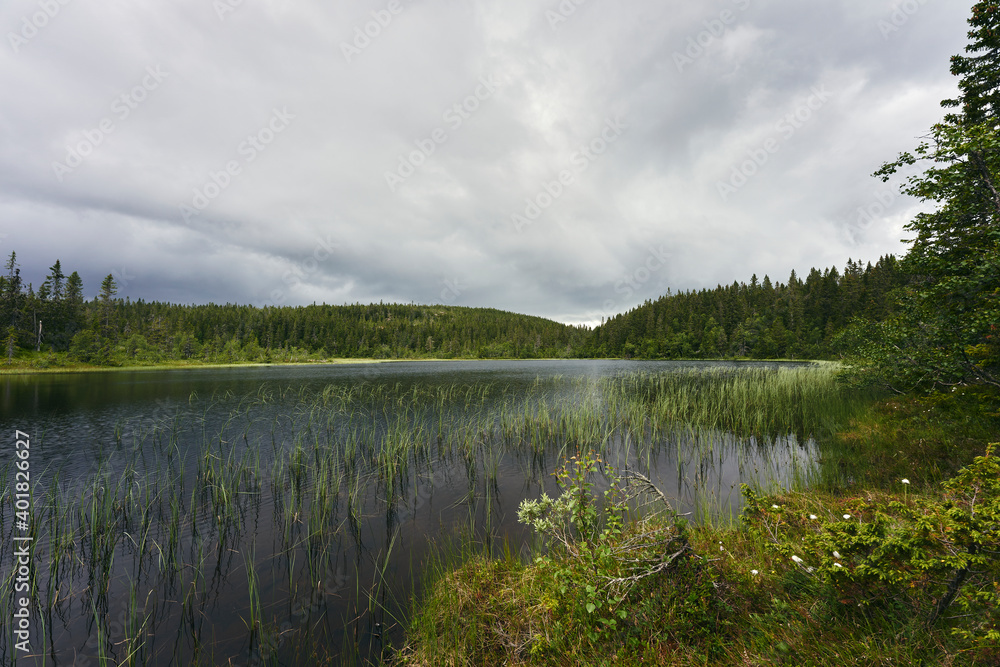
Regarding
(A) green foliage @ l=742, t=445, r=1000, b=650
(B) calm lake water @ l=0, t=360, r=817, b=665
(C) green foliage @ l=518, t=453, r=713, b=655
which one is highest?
(A) green foliage @ l=742, t=445, r=1000, b=650

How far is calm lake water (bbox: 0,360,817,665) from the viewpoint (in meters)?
5.14

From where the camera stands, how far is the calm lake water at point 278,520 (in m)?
5.14

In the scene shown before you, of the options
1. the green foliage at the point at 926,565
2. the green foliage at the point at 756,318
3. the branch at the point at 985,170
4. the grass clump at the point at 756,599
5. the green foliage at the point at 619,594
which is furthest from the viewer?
the green foliage at the point at 756,318

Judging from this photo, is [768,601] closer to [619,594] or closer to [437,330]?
[619,594]

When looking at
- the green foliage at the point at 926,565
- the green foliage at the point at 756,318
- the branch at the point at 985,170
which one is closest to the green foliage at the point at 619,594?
the green foliage at the point at 926,565

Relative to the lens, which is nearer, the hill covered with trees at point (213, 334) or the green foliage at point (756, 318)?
the hill covered with trees at point (213, 334)

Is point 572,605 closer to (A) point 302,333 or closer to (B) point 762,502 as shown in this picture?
(B) point 762,502

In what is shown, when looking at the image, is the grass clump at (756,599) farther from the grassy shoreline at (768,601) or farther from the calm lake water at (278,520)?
the calm lake water at (278,520)

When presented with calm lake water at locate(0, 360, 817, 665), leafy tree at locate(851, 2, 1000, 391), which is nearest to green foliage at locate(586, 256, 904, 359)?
leafy tree at locate(851, 2, 1000, 391)

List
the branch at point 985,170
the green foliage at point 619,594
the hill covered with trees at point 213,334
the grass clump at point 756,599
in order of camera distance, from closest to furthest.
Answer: the grass clump at point 756,599 → the green foliage at point 619,594 → the branch at point 985,170 → the hill covered with trees at point 213,334

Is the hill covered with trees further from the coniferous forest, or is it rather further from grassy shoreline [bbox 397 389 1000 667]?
grassy shoreline [bbox 397 389 1000 667]

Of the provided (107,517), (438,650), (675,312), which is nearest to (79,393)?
(107,517)

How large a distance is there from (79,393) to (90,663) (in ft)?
146

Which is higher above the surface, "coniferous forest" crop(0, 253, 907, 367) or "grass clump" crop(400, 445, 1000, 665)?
"coniferous forest" crop(0, 253, 907, 367)
